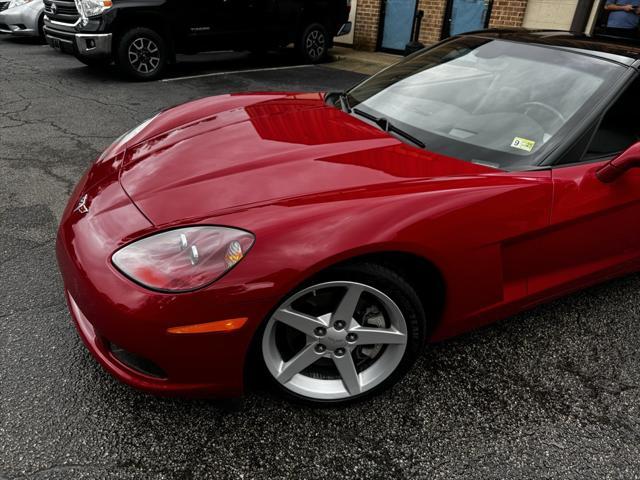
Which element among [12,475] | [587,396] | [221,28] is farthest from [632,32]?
[12,475]

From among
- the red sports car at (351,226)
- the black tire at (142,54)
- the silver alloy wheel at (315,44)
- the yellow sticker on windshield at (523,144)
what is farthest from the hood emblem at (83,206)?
the silver alloy wheel at (315,44)

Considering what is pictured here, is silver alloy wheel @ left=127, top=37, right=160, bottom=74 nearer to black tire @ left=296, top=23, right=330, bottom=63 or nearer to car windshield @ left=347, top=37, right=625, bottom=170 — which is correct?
black tire @ left=296, top=23, right=330, bottom=63

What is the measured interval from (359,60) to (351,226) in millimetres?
9130

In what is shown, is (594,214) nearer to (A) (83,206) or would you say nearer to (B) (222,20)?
(A) (83,206)

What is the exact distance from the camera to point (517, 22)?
8.73 metres

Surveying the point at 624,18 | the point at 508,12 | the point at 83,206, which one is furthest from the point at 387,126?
the point at 508,12

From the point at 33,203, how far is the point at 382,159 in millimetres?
2624

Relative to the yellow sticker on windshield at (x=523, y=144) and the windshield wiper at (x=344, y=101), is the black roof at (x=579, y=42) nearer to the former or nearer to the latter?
the yellow sticker on windshield at (x=523, y=144)

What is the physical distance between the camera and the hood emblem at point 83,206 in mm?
1962

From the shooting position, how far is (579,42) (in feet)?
8.71

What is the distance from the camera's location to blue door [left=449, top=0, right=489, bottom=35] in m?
9.12

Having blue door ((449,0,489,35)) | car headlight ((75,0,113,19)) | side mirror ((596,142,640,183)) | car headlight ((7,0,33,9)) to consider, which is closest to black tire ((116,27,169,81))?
car headlight ((75,0,113,19))

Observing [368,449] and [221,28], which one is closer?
[368,449]

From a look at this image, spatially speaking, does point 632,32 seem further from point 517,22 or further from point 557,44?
point 557,44
